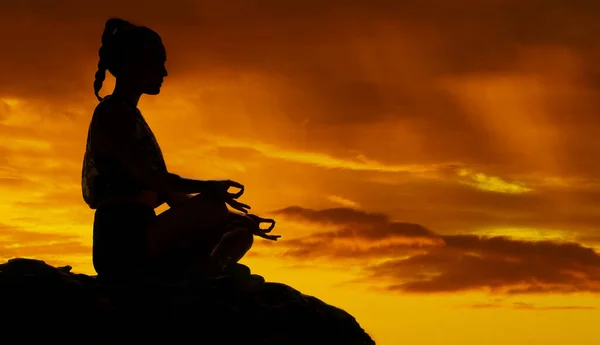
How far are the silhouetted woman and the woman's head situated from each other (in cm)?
1

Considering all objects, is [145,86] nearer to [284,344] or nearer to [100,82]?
[100,82]

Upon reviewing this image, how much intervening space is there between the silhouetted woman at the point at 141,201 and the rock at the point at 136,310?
26 centimetres

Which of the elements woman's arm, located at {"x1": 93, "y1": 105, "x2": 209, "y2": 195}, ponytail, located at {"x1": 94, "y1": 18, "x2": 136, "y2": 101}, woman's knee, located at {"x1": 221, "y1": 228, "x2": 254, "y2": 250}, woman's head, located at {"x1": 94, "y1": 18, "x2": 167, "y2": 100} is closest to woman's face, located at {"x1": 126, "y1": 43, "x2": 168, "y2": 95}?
woman's head, located at {"x1": 94, "y1": 18, "x2": 167, "y2": 100}

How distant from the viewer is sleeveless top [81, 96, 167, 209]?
543 inches

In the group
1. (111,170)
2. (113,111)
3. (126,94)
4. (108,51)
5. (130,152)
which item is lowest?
(111,170)

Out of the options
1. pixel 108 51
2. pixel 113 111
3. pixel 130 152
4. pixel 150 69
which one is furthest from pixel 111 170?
pixel 108 51

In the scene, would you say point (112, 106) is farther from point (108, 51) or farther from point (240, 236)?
point (240, 236)

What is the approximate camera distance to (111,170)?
543 inches

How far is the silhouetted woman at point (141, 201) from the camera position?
13.8 meters

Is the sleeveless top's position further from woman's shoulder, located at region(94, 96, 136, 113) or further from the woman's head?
the woman's head

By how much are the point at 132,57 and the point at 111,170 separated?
3.95 feet

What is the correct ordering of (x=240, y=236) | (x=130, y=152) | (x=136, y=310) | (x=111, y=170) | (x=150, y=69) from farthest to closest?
(x=150, y=69)
(x=240, y=236)
(x=111, y=170)
(x=130, y=152)
(x=136, y=310)

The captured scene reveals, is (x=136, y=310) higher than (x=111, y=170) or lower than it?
lower

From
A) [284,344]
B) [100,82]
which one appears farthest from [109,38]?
[284,344]
